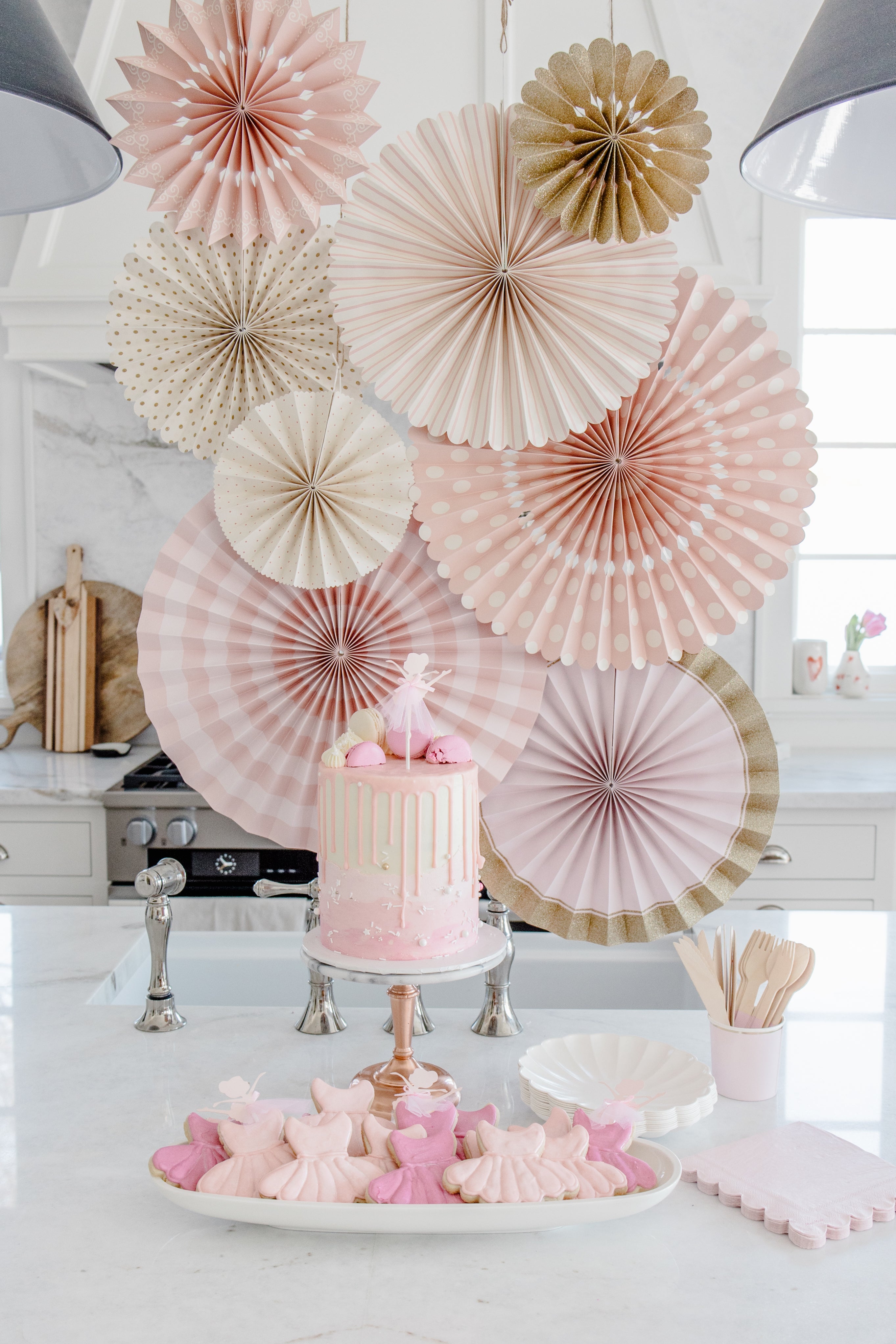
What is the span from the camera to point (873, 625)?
9.60ft

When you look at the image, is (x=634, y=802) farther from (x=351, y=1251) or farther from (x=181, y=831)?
(x=181, y=831)

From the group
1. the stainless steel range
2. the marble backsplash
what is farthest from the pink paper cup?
the marble backsplash

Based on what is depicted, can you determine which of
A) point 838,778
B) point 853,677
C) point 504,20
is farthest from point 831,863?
point 504,20

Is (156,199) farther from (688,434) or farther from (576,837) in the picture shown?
(576,837)

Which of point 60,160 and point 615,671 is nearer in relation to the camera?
point 60,160

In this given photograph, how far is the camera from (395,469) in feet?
3.57

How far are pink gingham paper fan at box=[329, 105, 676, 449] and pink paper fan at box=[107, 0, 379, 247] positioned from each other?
58 millimetres

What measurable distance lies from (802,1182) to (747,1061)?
0.16 metres

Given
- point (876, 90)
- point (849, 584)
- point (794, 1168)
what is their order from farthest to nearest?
1. point (849, 584)
2. point (794, 1168)
3. point (876, 90)

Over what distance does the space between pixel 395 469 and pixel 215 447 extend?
20 centimetres

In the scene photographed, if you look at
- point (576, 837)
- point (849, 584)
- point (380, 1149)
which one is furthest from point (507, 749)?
point (849, 584)

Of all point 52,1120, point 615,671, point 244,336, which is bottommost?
point 52,1120

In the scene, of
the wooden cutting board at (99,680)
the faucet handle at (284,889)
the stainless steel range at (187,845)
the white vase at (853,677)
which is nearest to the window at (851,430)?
the white vase at (853,677)

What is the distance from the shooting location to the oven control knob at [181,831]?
2.30 metres
